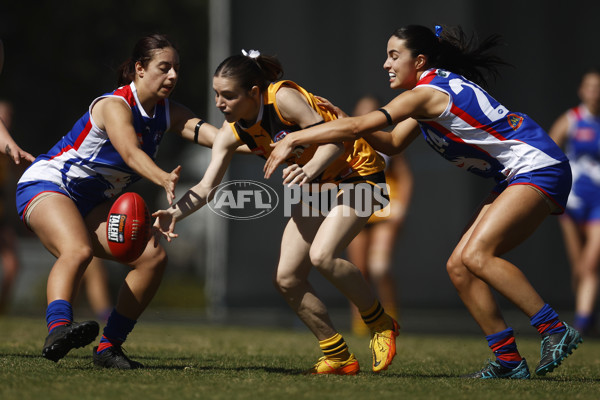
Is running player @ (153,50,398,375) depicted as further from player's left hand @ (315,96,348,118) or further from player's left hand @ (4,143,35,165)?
player's left hand @ (4,143,35,165)

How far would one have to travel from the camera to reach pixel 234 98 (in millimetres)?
4688

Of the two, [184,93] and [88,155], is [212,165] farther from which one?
[184,93]

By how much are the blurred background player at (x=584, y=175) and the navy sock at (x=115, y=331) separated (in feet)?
16.1

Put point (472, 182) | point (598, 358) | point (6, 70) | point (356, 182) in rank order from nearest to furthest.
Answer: point (356, 182) → point (598, 358) → point (472, 182) → point (6, 70)

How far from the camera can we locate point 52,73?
53.6 feet

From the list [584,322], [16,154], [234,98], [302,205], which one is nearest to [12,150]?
[16,154]

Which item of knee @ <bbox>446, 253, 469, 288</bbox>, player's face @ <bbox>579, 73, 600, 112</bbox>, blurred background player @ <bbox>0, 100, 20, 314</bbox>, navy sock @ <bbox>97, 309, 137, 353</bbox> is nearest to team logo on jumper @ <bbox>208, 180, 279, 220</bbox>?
blurred background player @ <bbox>0, 100, 20, 314</bbox>

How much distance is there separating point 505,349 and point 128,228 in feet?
7.19

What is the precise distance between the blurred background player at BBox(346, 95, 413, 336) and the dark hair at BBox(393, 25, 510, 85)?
2.98 metres

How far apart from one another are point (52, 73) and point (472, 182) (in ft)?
30.2

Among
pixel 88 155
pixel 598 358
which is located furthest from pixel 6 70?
pixel 598 358

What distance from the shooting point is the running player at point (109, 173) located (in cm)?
476

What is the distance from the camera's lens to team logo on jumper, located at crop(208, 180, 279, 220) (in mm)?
11367

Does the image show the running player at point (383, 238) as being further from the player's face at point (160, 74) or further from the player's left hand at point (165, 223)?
the player's left hand at point (165, 223)
